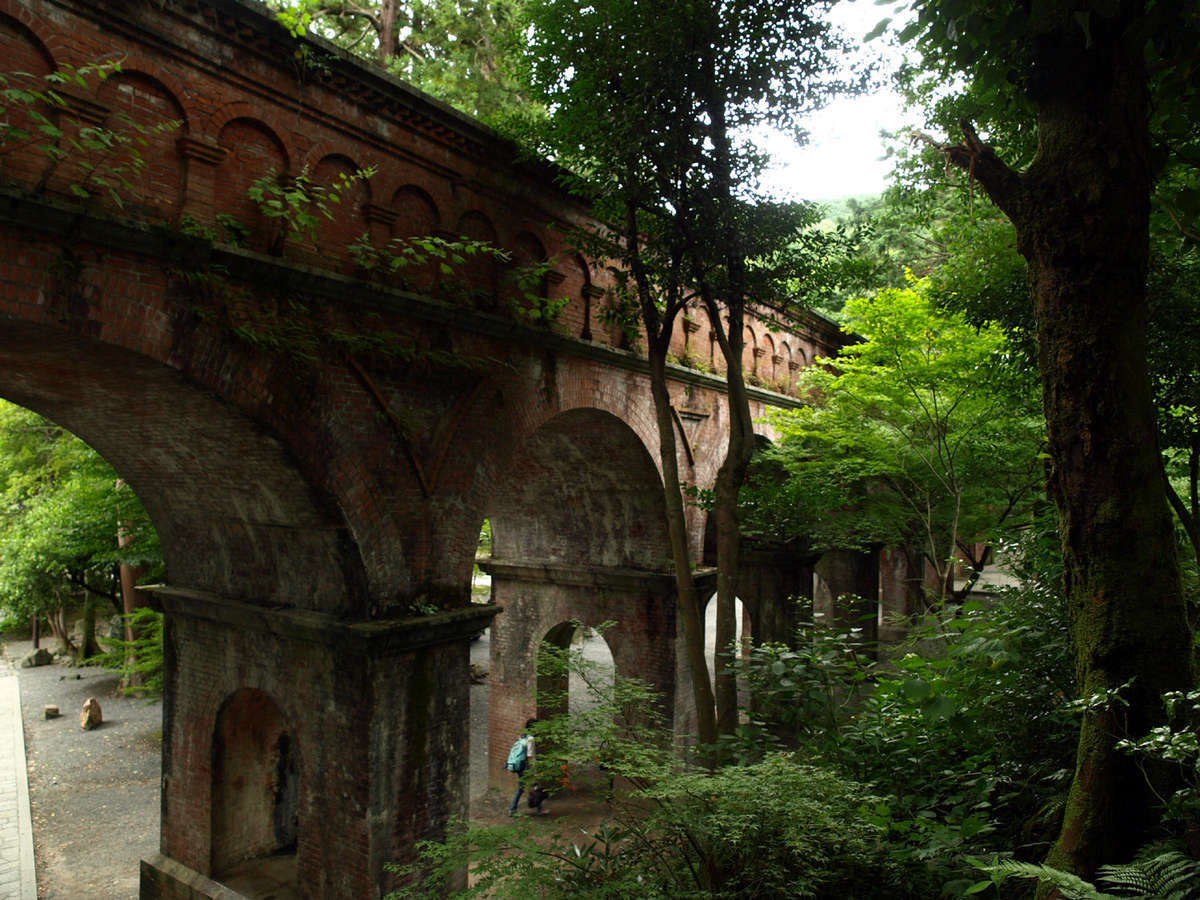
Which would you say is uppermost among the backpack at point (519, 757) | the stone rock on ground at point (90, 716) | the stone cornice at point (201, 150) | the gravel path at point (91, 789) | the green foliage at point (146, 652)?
the stone cornice at point (201, 150)

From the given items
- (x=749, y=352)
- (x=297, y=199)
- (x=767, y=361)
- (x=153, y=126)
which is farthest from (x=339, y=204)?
(x=767, y=361)

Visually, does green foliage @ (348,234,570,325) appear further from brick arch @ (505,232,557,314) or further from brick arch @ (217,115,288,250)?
brick arch @ (217,115,288,250)

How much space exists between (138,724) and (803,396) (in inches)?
622

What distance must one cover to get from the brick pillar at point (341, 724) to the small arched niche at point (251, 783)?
0.07m

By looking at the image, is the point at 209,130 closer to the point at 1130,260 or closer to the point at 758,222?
the point at 758,222

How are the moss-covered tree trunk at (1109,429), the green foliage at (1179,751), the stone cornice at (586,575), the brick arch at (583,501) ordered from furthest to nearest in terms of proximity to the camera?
the stone cornice at (586,575), the brick arch at (583,501), the moss-covered tree trunk at (1109,429), the green foliage at (1179,751)

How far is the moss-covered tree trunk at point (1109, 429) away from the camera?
3141 millimetres

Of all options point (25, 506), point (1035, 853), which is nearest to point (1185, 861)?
point (1035, 853)

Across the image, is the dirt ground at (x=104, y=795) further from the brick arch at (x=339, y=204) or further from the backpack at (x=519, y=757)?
the brick arch at (x=339, y=204)

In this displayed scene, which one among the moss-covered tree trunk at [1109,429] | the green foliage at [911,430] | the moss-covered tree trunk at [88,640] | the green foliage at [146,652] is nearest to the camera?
the moss-covered tree trunk at [1109,429]

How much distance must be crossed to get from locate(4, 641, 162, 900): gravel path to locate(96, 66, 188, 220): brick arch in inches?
324

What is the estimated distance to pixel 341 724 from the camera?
23.4ft

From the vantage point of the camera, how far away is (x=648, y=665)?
39.1 feet

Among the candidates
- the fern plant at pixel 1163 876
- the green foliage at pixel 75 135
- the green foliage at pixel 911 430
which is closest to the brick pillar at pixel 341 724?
the green foliage at pixel 75 135
